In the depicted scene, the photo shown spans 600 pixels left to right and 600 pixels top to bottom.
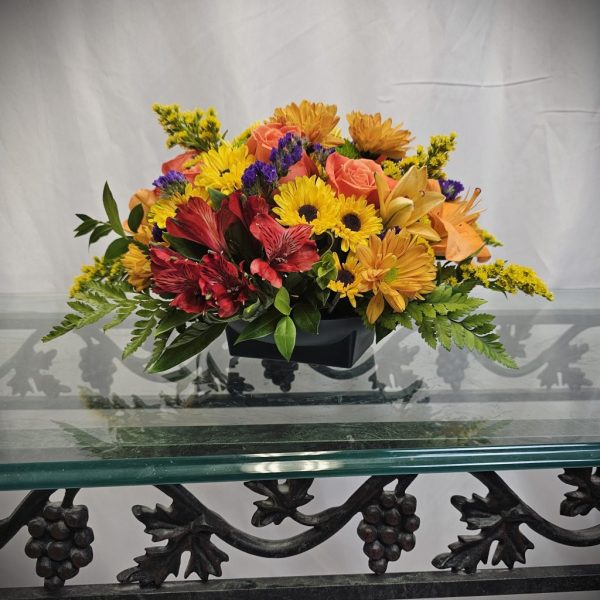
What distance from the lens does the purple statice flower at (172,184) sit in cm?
63

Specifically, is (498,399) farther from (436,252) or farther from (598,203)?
(598,203)

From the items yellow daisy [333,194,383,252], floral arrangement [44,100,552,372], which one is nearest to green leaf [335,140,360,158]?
floral arrangement [44,100,552,372]

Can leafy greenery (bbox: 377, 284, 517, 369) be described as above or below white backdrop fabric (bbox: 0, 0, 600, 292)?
below

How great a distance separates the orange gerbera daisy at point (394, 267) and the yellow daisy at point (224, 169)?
0.12m

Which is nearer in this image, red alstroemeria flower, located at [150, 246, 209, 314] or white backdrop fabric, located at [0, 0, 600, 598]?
red alstroemeria flower, located at [150, 246, 209, 314]

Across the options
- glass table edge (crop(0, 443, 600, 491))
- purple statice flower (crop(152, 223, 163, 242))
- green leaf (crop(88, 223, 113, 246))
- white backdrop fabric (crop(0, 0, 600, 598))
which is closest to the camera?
glass table edge (crop(0, 443, 600, 491))

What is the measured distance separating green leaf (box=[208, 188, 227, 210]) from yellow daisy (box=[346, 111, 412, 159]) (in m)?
0.16

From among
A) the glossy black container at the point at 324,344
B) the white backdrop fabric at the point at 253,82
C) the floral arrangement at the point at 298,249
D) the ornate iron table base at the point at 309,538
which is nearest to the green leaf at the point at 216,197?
the floral arrangement at the point at 298,249

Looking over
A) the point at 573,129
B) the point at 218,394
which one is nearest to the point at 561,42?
the point at 573,129

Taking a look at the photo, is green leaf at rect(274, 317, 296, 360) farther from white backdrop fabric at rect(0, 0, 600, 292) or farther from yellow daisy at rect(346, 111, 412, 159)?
white backdrop fabric at rect(0, 0, 600, 292)

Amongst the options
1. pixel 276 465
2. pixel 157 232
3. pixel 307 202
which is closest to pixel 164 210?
pixel 157 232

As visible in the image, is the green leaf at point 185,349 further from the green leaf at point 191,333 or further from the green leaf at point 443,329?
the green leaf at point 443,329

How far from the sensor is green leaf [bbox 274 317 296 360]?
0.55 metres

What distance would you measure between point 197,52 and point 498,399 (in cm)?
79
